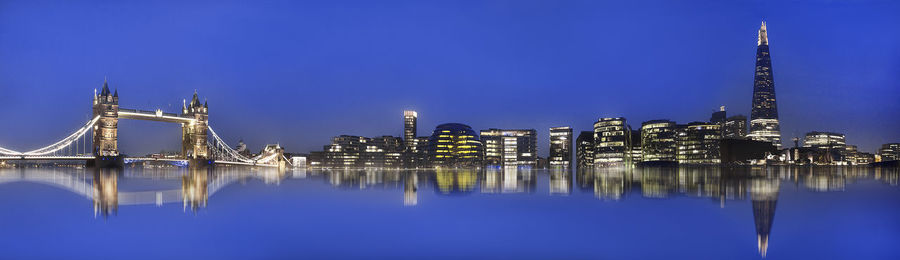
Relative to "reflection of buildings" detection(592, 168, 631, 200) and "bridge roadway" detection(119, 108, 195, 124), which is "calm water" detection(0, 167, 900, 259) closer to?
"reflection of buildings" detection(592, 168, 631, 200)

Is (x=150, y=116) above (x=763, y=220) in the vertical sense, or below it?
above

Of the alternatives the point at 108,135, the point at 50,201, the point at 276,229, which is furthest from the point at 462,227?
the point at 108,135

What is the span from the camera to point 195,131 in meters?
164

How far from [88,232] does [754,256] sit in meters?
15.0

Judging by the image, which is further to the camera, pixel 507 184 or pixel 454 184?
pixel 507 184

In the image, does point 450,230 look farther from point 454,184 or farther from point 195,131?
point 195,131

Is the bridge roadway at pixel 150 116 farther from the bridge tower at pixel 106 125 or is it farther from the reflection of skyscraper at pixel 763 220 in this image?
the reflection of skyscraper at pixel 763 220

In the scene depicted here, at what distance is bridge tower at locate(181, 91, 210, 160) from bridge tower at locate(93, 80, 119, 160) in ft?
66.3

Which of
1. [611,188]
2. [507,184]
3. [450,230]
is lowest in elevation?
[507,184]

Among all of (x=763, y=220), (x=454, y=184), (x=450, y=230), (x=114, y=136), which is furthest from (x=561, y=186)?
(x=114, y=136)

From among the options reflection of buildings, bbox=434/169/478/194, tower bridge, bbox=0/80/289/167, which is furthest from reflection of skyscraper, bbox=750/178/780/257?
tower bridge, bbox=0/80/289/167

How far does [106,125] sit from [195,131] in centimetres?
2972

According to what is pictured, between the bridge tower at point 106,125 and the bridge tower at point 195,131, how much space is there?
20.2 m

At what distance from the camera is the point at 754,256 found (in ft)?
36.1
